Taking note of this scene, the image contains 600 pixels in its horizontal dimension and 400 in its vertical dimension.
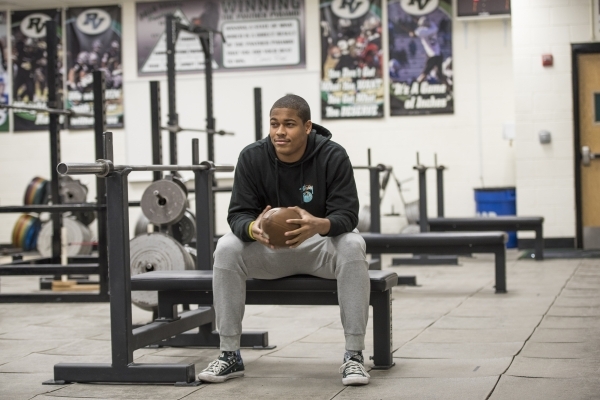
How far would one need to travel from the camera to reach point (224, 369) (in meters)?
2.99

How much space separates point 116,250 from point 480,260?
17.2 feet

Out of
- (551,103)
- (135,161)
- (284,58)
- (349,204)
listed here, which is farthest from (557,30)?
(349,204)

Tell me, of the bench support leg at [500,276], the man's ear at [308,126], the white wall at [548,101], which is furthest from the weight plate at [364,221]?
the man's ear at [308,126]

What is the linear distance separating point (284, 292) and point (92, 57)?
7.32 m

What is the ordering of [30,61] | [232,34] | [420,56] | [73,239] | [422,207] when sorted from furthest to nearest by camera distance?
[30,61]
[232,34]
[420,56]
[73,239]
[422,207]

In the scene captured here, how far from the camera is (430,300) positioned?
5.18 m

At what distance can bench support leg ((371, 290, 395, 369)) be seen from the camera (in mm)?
3170

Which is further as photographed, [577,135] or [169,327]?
[577,135]

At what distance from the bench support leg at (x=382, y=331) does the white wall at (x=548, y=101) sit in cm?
535

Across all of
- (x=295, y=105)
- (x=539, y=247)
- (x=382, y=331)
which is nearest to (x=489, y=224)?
(x=539, y=247)

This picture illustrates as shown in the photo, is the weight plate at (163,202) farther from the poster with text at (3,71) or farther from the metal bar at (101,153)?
the poster with text at (3,71)

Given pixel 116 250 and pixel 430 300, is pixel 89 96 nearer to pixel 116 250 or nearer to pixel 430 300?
pixel 430 300

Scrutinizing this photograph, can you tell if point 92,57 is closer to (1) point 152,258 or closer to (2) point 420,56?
(2) point 420,56

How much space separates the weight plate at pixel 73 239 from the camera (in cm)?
724
